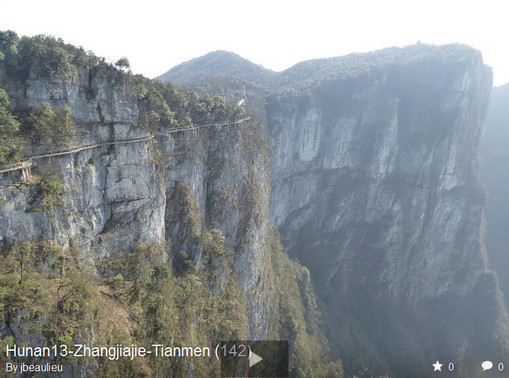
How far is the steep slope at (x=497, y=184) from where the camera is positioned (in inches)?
3339

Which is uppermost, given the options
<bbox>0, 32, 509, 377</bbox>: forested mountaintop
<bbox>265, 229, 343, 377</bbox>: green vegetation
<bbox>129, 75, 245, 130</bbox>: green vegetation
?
<bbox>129, 75, 245, 130</bbox>: green vegetation

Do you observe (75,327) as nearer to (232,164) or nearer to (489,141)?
(232,164)

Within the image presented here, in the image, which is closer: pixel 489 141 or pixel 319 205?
pixel 319 205

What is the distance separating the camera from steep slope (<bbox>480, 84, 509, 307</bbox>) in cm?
8481

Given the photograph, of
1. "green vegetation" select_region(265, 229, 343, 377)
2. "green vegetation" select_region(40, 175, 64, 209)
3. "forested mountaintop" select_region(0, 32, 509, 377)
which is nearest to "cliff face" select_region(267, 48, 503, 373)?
"forested mountaintop" select_region(0, 32, 509, 377)

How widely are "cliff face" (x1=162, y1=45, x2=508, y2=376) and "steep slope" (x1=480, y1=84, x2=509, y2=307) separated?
639 inches

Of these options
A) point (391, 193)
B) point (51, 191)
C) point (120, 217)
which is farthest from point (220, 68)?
point (51, 191)

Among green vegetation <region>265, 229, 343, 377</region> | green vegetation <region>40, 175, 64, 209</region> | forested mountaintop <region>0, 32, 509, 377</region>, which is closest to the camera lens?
green vegetation <region>40, 175, 64, 209</region>

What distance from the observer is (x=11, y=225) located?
783 inches

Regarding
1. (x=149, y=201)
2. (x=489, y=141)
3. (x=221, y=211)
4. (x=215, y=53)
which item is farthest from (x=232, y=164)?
(x=489, y=141)

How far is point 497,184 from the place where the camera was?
9456cm

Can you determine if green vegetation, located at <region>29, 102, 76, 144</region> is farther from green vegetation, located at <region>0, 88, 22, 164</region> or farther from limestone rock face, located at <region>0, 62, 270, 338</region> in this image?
green vegetation, located at <region>0, 88, 22, 164</region>

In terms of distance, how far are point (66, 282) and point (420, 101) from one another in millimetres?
81577

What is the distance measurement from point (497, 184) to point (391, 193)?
48670mm
